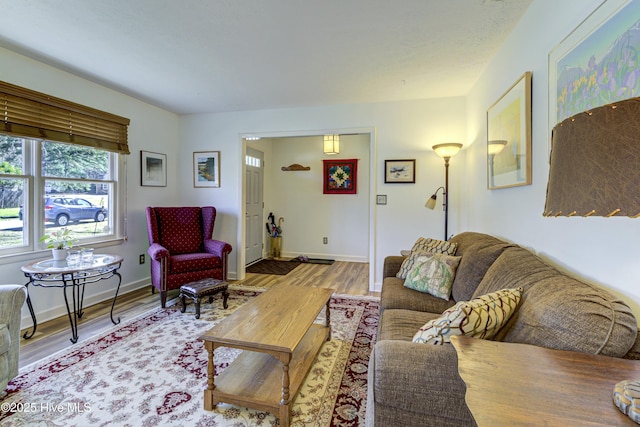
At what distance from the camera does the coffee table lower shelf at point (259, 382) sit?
4.94 feet

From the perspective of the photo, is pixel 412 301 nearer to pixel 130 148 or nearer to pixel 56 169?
pixel 56 169

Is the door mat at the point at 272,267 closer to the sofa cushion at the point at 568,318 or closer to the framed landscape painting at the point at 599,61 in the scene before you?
the sofa cushion at the point at 568,318

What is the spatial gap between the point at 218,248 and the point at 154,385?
72.7 inches

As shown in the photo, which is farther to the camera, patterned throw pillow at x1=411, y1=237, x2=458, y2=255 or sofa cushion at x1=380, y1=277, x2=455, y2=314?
patterned throw pillow at x1=411, y1=237, x2=458, y2=255

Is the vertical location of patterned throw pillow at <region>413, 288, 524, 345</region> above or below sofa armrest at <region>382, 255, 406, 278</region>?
above

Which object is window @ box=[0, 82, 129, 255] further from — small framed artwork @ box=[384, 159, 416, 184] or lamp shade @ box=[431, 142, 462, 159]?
lamp shade @ box=[431, 142, 462, 159]

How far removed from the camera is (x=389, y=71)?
9.28 ft

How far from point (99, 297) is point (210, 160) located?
86.3 inches

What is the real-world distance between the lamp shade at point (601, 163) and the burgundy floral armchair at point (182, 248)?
3303 millimetres

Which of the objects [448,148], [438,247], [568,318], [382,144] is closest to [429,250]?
[438,247]

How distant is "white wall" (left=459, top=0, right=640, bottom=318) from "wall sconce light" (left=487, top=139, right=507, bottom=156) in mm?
246

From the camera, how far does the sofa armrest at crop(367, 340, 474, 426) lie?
969 millimetres

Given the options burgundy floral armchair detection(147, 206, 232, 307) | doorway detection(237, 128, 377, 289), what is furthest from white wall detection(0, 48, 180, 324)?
doorway detection(237, 128, 377, 289)

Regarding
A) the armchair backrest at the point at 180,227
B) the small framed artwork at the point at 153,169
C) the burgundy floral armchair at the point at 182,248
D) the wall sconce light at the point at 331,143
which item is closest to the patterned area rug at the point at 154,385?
the burgundy floral armchair at the point at 182,248
